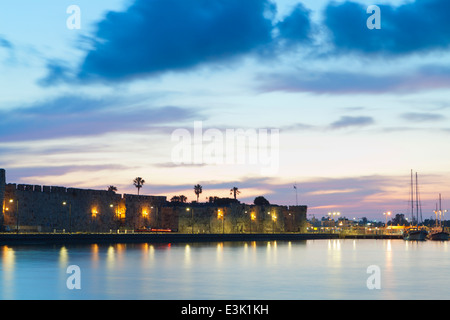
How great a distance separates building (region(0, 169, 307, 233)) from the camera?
6806cm

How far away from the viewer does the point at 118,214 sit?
8400cm

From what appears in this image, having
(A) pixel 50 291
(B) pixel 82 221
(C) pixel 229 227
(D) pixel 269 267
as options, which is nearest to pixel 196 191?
(C) pixel 229 227

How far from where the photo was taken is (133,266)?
133 feet

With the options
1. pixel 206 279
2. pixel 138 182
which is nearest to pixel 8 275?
pixel 206 279

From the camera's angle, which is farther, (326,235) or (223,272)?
(326,235)

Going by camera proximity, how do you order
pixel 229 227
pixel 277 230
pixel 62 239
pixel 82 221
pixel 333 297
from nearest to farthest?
pixel 333 297 → pixel 62 239 → pixel 82 221 → pixel 229 227 → pixel 277 230

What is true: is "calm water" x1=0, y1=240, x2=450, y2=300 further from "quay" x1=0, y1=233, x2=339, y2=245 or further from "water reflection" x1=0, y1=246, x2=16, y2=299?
"quay" x1=0, y1=233, x2=339, y2=245

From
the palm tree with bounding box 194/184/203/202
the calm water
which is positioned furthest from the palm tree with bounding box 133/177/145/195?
the calm water

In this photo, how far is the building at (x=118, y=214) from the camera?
6806cm
